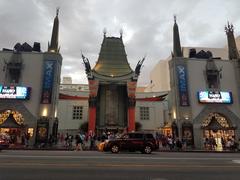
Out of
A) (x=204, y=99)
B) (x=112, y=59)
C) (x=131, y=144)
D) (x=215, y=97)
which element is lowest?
(x=131, y=144)

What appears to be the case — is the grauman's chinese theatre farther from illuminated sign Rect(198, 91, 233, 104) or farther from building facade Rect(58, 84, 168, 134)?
illuminated sign Rect(198, 91, 233, 104)

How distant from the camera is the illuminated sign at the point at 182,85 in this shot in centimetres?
3403

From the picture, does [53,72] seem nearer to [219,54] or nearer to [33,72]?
[33,72]

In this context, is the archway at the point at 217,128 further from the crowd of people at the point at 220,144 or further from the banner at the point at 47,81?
the banner at the point at 47,81

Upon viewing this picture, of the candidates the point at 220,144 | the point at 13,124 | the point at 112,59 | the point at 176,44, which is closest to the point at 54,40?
the point at 13,124

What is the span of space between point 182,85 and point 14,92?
23641 millimetres

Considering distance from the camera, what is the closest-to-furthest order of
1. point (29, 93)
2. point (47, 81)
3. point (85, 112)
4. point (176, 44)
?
point (29, 93)
point (47, 81)
point (176, 44)
point (85, 112)

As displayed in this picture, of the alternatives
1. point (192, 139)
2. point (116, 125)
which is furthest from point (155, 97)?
point (192, 139)

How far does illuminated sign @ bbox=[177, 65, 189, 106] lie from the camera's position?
1340 inches

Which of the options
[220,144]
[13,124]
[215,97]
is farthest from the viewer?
[215,97]

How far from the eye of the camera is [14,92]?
3256 cm

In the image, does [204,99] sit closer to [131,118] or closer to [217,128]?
[217,128]

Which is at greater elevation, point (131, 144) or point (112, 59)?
point (112, 59)

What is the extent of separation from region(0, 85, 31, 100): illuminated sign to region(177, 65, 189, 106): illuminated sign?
70.0ft
